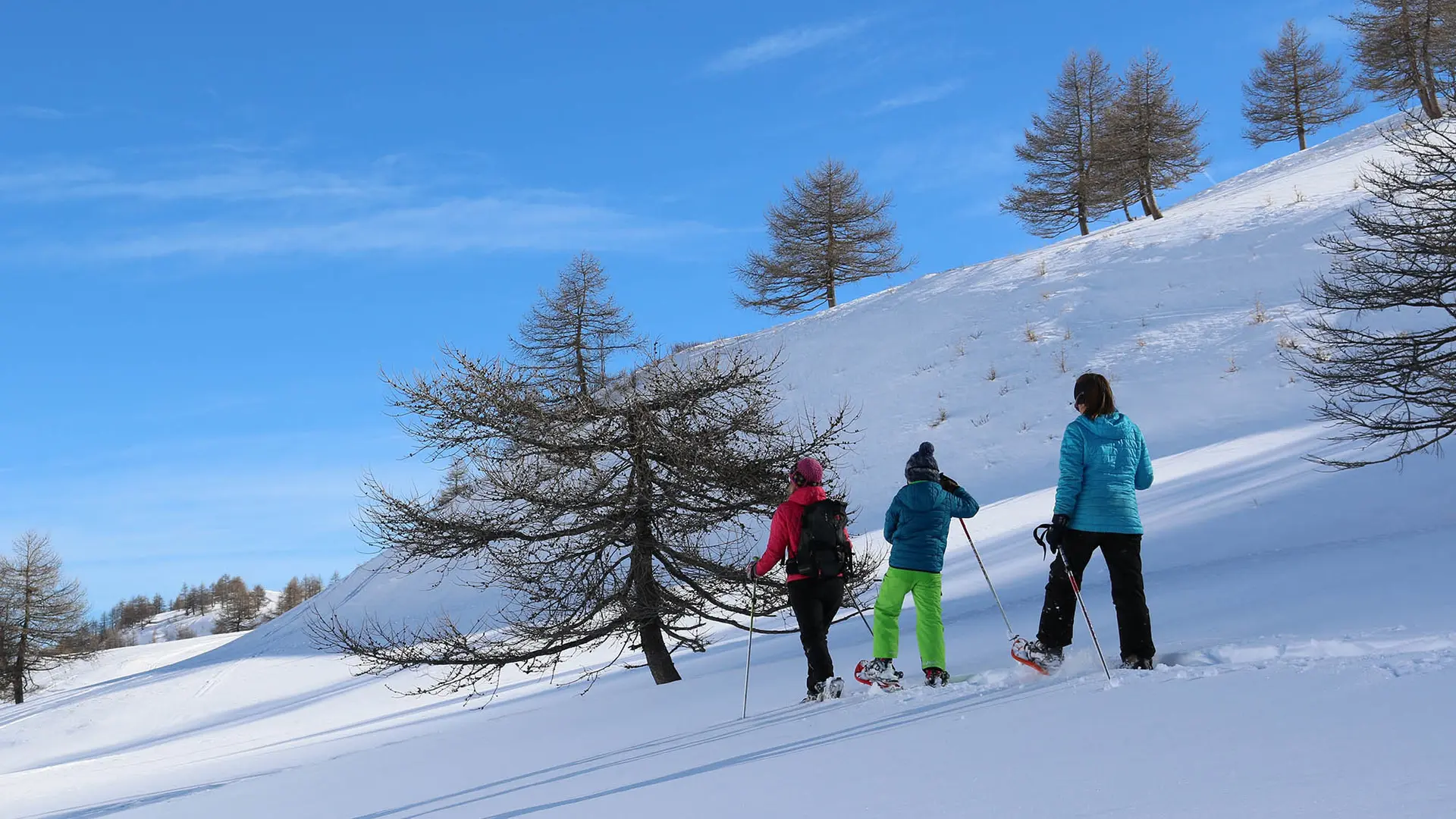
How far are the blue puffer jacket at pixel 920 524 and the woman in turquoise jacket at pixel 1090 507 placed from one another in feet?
3.27

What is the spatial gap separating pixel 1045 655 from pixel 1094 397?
5.39 ft

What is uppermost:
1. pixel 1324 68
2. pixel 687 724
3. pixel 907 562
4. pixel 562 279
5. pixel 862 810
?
pixel 1324 68

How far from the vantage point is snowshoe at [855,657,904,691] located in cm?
650

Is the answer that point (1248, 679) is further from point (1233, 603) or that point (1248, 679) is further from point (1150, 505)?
point (1150, 505)

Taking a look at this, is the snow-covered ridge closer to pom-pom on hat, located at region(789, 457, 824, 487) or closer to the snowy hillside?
pom-pom on hat, located at region(789, 457, 824, 487)

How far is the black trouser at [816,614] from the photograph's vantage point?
715 centimetres

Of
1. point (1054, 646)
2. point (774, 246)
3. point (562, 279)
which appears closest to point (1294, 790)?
point (1054, 646)

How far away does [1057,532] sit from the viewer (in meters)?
5.75

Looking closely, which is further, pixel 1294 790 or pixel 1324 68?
pixel 1324 68

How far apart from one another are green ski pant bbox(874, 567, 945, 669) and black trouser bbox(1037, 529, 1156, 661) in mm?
838

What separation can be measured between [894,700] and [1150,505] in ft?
25.2

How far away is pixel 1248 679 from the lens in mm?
4410

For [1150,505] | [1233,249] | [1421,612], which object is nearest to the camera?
[1421,612]

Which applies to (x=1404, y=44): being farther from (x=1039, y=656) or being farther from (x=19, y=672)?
(x=19, y=672)
